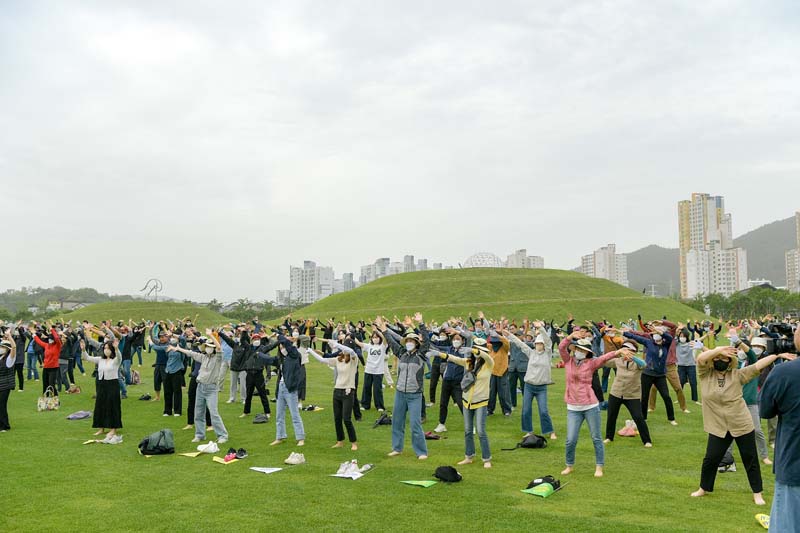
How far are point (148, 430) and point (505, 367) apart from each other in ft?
30.9

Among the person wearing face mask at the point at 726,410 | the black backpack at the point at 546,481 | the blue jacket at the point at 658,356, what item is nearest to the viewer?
the person wearing face mask at the point at 726,410

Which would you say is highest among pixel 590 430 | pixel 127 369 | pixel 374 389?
pixel 590 430

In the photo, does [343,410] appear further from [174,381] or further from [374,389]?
[174,381]

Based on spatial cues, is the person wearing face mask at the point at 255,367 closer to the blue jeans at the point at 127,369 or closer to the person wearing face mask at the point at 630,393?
the blue jeans at the point at 127,369

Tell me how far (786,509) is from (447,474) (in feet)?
17.6

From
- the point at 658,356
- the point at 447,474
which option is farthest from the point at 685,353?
the point at 447,474

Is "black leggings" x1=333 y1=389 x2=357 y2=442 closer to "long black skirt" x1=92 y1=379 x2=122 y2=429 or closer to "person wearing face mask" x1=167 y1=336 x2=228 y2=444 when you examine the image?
"person wearing face mask" x1=167 y1=336 x2=228 y2=444

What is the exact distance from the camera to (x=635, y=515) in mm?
7680

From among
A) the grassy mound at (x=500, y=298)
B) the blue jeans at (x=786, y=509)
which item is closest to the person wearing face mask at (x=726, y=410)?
the blue jeans at (x=786, y=509)

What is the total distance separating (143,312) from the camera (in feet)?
277

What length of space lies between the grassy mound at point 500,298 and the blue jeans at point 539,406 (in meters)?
55.7

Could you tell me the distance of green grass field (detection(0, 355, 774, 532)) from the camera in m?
7.59

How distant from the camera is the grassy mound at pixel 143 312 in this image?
80.1 metres

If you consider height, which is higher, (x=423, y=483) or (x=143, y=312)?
(x=143, y=312)
